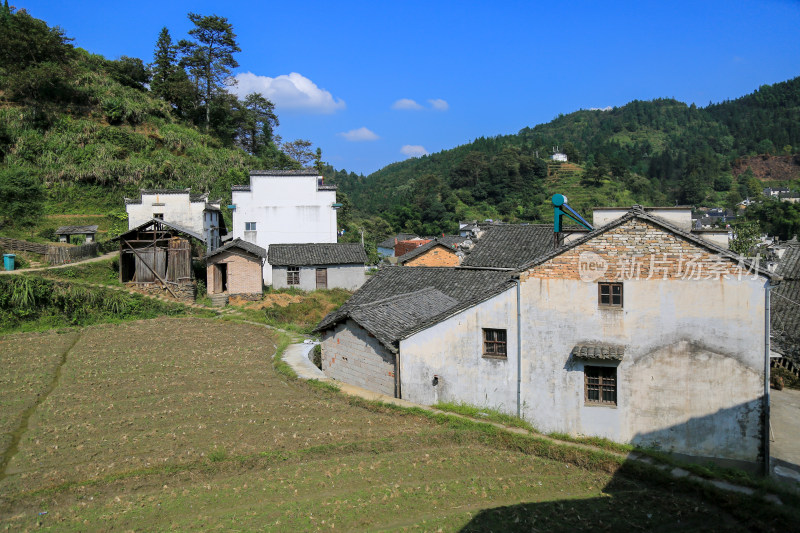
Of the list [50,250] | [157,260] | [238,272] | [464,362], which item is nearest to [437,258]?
[238,272]

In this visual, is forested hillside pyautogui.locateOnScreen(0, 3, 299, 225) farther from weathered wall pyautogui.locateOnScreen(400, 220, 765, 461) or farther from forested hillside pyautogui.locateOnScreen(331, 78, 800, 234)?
forested hillside pyautogui.locateOnScreen(331, 78, 800, 234)

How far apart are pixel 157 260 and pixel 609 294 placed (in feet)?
68.7

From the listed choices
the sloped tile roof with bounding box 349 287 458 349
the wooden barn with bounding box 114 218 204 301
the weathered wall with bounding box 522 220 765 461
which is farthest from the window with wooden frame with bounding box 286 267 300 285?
the weathered wall with bounding box 522 220 765 461

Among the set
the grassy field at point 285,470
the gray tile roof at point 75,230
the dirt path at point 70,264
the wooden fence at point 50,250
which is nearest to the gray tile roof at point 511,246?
the grassy field at point 285,470

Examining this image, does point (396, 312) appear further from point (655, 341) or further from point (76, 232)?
point (76, 232)

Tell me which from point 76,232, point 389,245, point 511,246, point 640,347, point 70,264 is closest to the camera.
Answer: point 640,347

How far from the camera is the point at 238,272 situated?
25.3 m

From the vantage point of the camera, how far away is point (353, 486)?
798 centimetres

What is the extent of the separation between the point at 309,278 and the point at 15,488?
2000cm

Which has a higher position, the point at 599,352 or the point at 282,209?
the point at 282,209

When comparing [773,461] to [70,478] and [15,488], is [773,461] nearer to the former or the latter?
[70,478]

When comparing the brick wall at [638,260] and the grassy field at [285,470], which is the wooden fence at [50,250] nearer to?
the grassy field at [285,470]

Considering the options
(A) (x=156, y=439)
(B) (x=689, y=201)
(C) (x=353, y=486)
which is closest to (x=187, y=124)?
(A) (x=156, y=439)

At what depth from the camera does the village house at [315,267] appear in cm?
2764
